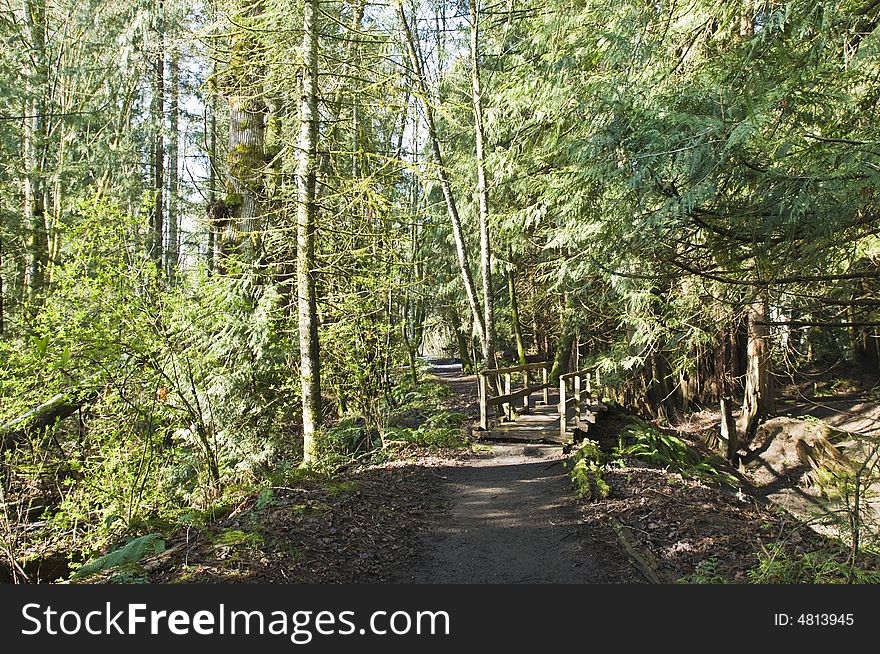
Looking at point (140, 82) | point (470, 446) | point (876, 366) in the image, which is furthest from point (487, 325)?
point (876, 366)

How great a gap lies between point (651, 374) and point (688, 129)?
1168 cm

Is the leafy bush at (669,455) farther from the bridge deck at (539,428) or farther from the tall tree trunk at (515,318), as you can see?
the tall tree trunk at (515,318)

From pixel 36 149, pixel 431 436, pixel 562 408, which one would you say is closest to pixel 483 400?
pixel 431 436

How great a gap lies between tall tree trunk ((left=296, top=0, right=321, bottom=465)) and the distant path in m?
2.37

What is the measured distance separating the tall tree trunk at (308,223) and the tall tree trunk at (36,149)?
25.6 feet

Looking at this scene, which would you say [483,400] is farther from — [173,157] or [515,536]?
[173,157]

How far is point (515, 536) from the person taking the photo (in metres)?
6.47

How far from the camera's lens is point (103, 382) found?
6.87m

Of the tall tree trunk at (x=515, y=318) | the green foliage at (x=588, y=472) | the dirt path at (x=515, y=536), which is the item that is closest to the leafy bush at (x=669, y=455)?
the green foliage at (x=588, y=472)

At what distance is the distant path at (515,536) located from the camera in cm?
544

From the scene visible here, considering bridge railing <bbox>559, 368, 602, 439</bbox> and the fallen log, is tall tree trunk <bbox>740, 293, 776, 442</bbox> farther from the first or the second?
the fallen log

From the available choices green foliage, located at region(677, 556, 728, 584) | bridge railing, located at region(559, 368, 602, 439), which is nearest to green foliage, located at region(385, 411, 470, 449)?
bridge railing, located at region(559, 368, 602, 439)

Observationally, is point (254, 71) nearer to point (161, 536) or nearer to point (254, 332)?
point (254, 332)

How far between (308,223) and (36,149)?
35.9ft
